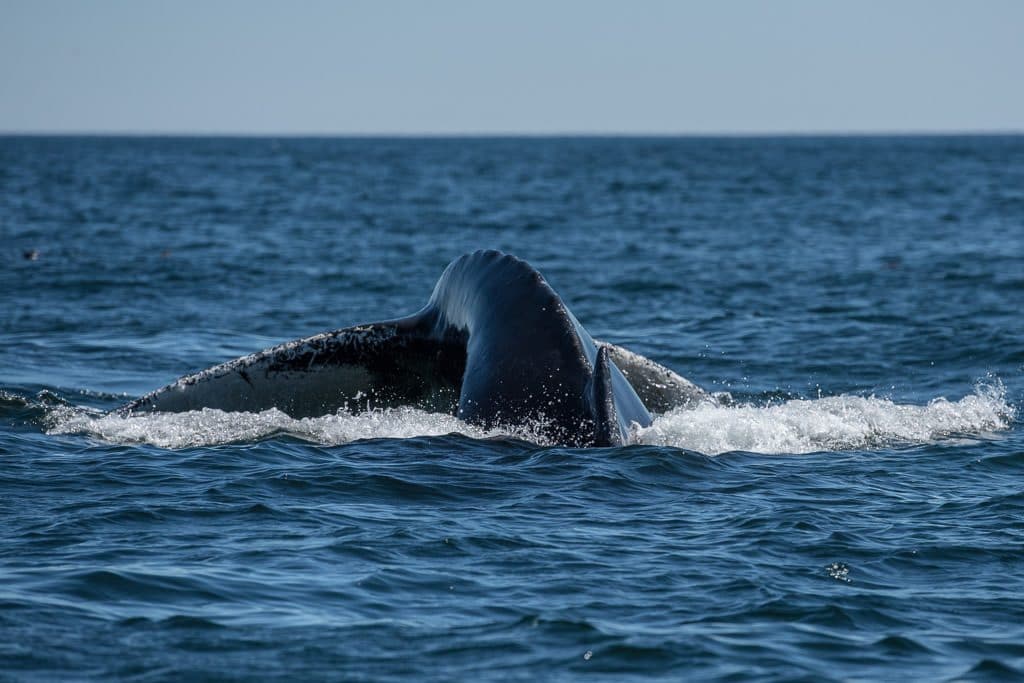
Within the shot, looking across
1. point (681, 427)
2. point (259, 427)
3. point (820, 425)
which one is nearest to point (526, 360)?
point (681, 427)

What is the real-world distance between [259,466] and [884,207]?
42.2 meters

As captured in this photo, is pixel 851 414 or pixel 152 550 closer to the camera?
pixel 152 550

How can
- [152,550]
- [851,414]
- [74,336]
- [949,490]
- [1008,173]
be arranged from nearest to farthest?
[152,550]
[949,490]
[851,414]
[74,336]
[1008,173]

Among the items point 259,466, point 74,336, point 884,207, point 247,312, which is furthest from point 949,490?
point 884,207

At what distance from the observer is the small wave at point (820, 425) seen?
1155cm

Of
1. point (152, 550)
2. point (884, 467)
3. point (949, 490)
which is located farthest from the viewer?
point (884, 467)

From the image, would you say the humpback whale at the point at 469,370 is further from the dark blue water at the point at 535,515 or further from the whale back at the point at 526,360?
the dark blue water at the point at 535,515

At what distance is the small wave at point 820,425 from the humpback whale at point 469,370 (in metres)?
0.40

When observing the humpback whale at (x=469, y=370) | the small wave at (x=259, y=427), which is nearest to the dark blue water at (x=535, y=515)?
the small wave at (x=259, y=427)

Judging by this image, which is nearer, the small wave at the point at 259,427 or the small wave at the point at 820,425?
the small wave at the point at 259,427

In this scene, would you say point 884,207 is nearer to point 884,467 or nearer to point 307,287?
point 307,287

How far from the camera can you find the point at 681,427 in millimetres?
11500

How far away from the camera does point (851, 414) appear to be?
13195 mm

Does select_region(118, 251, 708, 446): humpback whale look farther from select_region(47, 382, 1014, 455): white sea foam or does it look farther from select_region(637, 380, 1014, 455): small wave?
select_region(637, 380, 1014, 455): small wave
